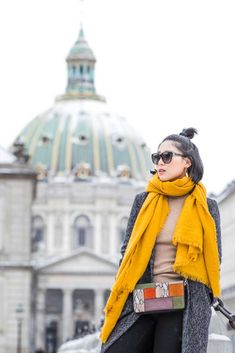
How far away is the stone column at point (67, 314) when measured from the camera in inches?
4350

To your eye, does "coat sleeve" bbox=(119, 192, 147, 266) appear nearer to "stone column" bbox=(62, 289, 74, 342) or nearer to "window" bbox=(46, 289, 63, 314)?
"stone column" bbox=(62, 289, 74, 342)

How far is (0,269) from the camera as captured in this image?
211ft

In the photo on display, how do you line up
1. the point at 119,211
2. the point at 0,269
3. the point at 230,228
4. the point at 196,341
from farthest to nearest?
the point at 119,211 < the point at 0,269 < the point at 230,228 < the point at 196,341

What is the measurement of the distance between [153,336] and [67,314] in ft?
353

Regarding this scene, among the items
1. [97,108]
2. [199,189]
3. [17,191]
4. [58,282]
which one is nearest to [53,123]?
[97,108]

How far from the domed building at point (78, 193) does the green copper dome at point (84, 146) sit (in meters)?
0.09

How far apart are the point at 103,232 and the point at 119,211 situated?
239 centimetres

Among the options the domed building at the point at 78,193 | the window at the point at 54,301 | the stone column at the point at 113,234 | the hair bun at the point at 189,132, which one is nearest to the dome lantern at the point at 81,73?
the domed building at the point at 78,193

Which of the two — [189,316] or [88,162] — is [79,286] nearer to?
[88,162]

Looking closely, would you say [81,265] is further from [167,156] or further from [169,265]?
[169,265]

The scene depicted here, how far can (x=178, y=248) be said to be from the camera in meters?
6.96

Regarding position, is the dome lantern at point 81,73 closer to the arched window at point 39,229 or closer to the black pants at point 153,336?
the arched window at point 39,229

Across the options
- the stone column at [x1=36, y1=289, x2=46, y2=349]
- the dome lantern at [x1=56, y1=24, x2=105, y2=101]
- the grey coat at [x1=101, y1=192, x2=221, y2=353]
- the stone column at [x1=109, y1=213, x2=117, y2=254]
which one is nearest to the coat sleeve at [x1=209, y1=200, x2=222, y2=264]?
the grey coat at [x1=101, y1=192, x2=221, y2=353]

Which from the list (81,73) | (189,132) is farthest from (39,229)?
(189,132)
